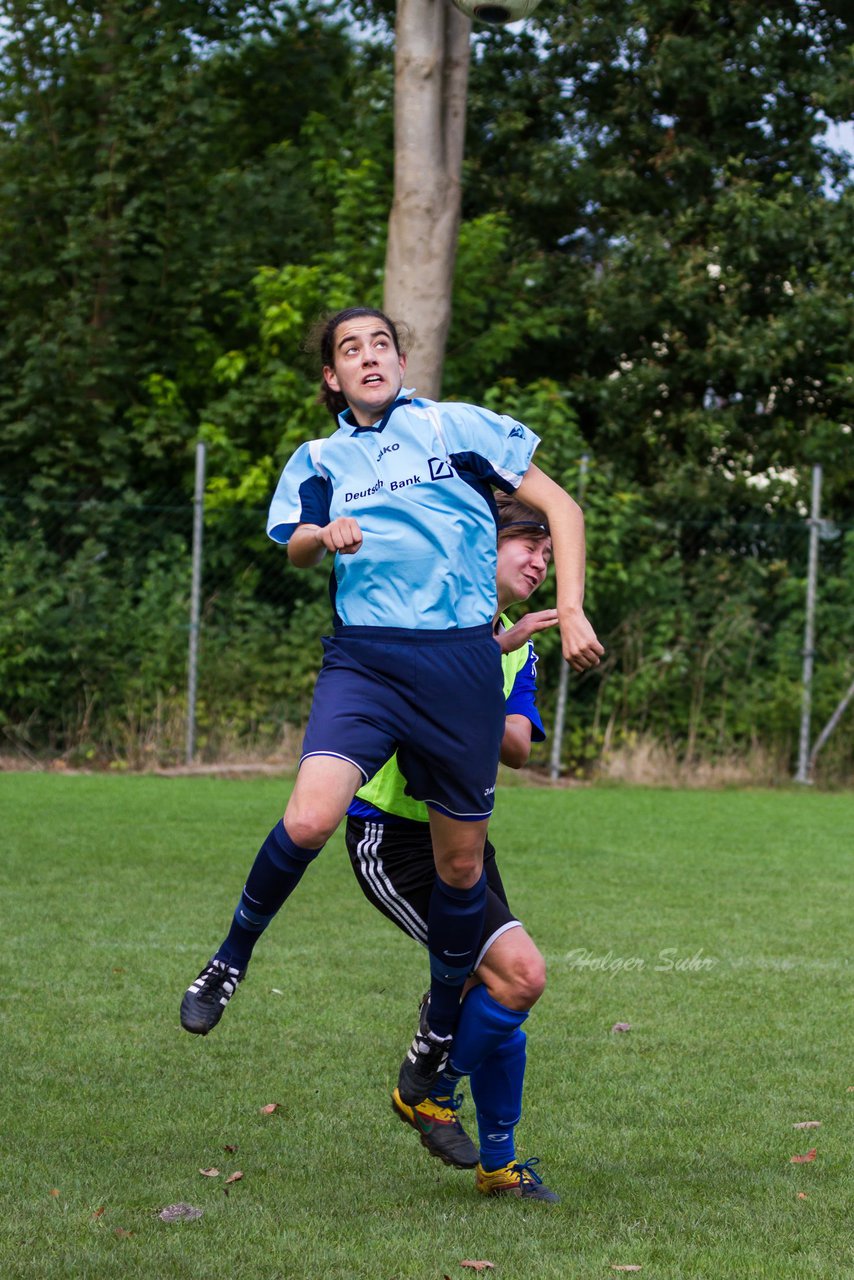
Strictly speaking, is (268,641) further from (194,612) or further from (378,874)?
(378,874)

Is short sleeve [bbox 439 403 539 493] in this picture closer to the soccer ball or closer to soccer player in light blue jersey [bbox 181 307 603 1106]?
soccer player in light blue jersey [bbox 181 307 603 1106]

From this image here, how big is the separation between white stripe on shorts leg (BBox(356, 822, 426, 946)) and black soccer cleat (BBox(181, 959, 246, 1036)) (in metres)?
0.39

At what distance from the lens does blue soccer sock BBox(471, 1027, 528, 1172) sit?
3.57m

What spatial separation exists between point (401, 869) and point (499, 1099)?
Answer: 1.84ft

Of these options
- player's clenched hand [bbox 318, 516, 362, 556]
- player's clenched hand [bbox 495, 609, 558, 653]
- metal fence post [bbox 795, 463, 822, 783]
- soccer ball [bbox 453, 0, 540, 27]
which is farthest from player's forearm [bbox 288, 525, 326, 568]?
metal fence post [bbox 795, 463, 822, 783]

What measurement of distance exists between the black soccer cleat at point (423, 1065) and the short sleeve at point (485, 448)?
1.27 m

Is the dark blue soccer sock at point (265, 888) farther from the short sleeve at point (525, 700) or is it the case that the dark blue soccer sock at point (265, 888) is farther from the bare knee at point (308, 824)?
the short sleeve at point (525, 700)

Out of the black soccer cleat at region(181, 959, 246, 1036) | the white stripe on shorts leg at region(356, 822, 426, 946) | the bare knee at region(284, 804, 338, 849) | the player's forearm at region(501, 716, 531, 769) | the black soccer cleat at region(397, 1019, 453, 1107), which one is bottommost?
the black soccer cleat at region(397, 1019, 453, 1107)

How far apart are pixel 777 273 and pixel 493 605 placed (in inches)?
543

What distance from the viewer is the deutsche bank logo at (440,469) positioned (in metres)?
3.57

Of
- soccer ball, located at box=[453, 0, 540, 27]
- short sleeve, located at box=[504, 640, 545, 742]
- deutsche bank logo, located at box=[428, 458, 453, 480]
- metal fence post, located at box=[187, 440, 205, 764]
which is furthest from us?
metal fence post, located at box=[187, 440, 205, 764]

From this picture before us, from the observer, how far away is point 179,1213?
3268 millimetres

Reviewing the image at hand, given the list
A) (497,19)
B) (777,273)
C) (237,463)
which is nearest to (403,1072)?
(497,19)

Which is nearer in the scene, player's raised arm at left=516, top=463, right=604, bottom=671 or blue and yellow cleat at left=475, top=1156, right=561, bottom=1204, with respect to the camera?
player's raised arm at left=516, top=463, right=604, bottom=671
